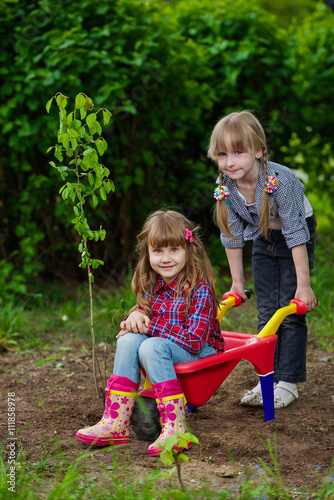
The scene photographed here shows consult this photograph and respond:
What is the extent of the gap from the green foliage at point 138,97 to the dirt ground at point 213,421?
1.20m

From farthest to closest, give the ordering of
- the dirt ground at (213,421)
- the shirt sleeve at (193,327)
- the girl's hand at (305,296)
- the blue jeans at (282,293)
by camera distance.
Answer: the blue jeans at (282,293), the girl's hand at (305,296), the shirt sleeve at (193,327), the dirt ground at (213,421)

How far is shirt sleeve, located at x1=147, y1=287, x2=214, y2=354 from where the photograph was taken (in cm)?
254

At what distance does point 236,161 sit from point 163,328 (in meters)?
0.80

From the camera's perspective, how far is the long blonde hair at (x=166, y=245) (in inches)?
103

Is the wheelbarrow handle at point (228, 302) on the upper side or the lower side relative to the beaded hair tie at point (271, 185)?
lower

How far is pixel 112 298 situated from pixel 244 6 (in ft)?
8.79

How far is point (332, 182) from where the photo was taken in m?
6.11

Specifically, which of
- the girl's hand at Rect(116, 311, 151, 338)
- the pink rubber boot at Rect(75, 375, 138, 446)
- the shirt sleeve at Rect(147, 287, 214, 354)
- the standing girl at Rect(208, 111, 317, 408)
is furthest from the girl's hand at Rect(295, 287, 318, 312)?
the pink rubber boot at Rect(75, 375, 138, 446)

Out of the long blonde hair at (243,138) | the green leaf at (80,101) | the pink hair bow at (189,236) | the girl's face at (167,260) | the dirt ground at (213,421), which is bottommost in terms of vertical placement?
the dirt ground at (213,421)

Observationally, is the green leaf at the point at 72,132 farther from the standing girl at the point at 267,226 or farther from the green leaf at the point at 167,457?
the green leaf at the point at 167,457

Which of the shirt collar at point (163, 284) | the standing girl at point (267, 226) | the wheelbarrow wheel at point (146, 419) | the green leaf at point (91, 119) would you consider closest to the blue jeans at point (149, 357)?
the wheelbarrow wheel at point (146, 419)

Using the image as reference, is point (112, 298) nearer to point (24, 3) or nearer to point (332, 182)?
point (24, 3)

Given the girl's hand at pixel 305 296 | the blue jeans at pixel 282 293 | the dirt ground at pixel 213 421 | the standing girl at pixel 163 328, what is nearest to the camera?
the dirt ground at pixel 213 421

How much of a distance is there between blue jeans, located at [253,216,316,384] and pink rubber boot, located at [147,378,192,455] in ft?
2.65
